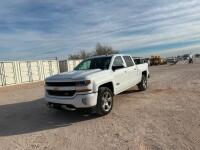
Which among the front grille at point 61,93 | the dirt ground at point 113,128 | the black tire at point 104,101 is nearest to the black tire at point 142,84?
the dirt ground at point 113,128

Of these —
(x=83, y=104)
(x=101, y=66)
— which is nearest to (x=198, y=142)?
(x=83, y=104)

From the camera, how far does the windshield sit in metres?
8.85

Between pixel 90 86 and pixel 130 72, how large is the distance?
3.31 metres

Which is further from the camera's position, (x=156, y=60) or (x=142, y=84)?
(x=156, y=60)

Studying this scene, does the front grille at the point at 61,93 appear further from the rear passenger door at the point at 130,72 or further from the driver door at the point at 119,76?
the rear passenger door at the point at 130,72

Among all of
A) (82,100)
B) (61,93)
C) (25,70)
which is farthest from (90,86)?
(25,70)

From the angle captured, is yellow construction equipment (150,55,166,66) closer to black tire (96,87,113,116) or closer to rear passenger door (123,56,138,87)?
rear passenger door (123,56,138,87)

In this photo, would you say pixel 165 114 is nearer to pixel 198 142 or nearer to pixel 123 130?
pixel 123 130

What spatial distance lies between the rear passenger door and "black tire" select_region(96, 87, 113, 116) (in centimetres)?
203

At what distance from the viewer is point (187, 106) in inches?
320

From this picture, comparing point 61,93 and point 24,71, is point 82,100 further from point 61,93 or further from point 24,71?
point 24,71

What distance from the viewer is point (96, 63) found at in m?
9.21

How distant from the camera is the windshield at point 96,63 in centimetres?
885

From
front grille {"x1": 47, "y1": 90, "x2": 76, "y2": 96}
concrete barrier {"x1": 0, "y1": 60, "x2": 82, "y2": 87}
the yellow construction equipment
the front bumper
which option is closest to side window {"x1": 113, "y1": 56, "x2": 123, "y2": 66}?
the front bumper
